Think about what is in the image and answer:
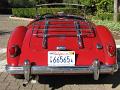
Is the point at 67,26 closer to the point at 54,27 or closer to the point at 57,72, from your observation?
the point at 54,27

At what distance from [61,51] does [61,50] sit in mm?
46

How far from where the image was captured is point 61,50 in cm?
554

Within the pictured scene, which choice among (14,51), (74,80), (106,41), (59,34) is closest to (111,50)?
(106,41)

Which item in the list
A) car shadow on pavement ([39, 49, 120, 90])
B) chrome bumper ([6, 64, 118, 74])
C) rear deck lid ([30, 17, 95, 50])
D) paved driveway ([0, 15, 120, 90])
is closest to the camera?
chrome bumper ([6, 64, 118, 74])

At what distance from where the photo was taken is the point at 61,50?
18.2 feet

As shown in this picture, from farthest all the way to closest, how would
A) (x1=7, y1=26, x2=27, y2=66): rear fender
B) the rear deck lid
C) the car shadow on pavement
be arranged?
the car shadow on pavement → the rear deck lid → (x1=7, y1=26, x2=27, y2=66): rear fender

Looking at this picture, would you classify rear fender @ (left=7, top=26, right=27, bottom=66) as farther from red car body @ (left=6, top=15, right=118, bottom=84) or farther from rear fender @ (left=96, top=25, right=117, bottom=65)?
rear fender @ (left=96, top=25, right=117, bottom=65)

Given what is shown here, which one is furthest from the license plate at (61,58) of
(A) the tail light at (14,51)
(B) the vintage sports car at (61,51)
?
(A) the tail light at (14,51)

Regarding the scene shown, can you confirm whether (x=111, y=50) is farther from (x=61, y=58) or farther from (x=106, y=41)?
(x=61, y=58)


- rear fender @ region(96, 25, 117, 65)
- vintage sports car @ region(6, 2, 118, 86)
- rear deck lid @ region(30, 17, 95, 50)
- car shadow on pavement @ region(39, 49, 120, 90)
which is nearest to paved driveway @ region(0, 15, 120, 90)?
car shadow on pavement @ region(39, 49, 120, 90)

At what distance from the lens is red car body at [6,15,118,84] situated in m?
5.40

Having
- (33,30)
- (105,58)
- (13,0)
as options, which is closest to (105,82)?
(105,58)

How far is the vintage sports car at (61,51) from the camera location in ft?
17.7

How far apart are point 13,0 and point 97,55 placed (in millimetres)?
32653
